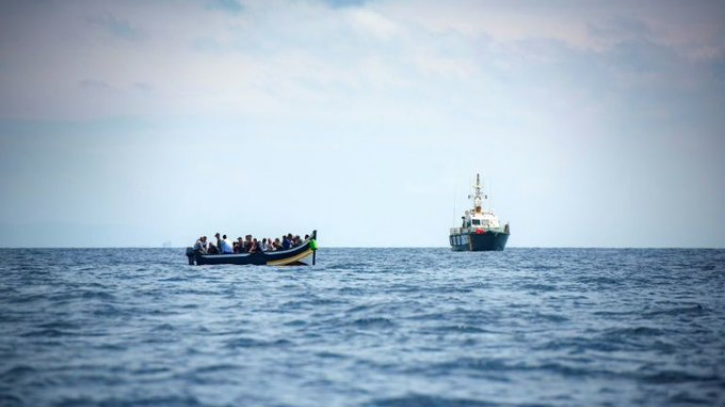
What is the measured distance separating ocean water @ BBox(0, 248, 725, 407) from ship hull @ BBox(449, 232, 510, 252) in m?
84.6

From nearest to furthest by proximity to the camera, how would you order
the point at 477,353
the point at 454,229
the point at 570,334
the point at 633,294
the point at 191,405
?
the point at 191,405 → the point at 477,353 → the point at 570,334 → the point at 633,294 → the point at 454,229

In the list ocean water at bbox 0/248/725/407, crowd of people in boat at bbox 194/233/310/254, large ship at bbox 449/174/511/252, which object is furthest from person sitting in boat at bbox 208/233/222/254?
large ship at bbox 449/174/511/252

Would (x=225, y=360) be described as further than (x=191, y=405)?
Yes

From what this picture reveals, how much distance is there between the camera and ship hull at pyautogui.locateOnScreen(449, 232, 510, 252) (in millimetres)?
114438

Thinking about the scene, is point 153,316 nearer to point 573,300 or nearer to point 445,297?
point 445,297

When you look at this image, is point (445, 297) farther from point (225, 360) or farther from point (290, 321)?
point (225, 360)

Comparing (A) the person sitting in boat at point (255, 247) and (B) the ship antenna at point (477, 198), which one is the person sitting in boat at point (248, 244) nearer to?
(A) the person sitting in boat at point (255, 247)

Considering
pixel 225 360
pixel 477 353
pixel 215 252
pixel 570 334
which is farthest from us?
pixel 215 252

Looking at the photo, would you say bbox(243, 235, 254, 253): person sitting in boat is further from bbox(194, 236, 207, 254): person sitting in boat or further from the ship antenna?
the ship antenna

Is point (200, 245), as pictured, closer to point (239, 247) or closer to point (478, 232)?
point (239, 247)

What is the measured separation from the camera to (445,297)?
96.6 feet

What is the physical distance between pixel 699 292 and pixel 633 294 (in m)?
3.89

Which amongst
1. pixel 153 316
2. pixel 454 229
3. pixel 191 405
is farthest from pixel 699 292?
pixel 454 229

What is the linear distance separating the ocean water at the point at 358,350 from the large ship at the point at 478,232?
84944 millimetres
